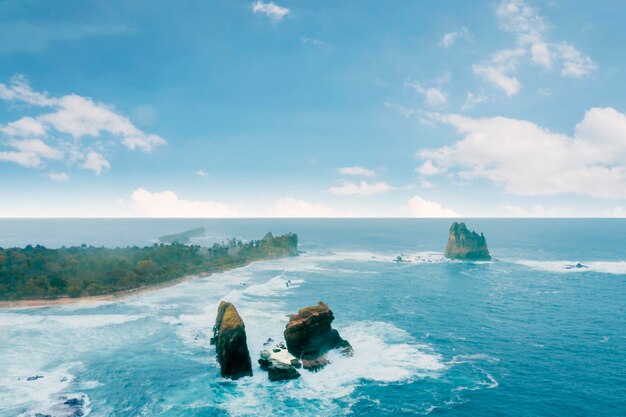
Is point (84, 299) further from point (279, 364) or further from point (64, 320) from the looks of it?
point (279, 364)

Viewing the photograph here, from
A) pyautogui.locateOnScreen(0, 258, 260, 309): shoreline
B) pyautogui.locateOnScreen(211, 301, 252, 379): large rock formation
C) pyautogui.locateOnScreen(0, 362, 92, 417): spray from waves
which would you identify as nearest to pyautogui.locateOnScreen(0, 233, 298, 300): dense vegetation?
pyautogui.locateOnScreen(0, 258, 260, 309): shoreline

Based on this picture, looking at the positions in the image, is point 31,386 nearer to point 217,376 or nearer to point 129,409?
point 129,409

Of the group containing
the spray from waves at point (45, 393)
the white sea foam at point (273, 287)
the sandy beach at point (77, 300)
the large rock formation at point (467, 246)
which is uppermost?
the large rock formation at point (467, 246)

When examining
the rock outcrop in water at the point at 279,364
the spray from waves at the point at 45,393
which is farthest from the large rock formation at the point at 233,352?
the spray from waves at the point at 45,393

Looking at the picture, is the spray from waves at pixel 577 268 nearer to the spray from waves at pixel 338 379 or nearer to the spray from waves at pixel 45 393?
the spray from waves at pixel 338 379

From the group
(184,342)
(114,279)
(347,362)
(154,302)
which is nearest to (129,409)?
(184,342)

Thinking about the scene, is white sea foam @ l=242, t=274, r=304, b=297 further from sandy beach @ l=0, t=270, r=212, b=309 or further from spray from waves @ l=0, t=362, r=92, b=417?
spray from waves @ l=0, t=362, r=92, b=417
